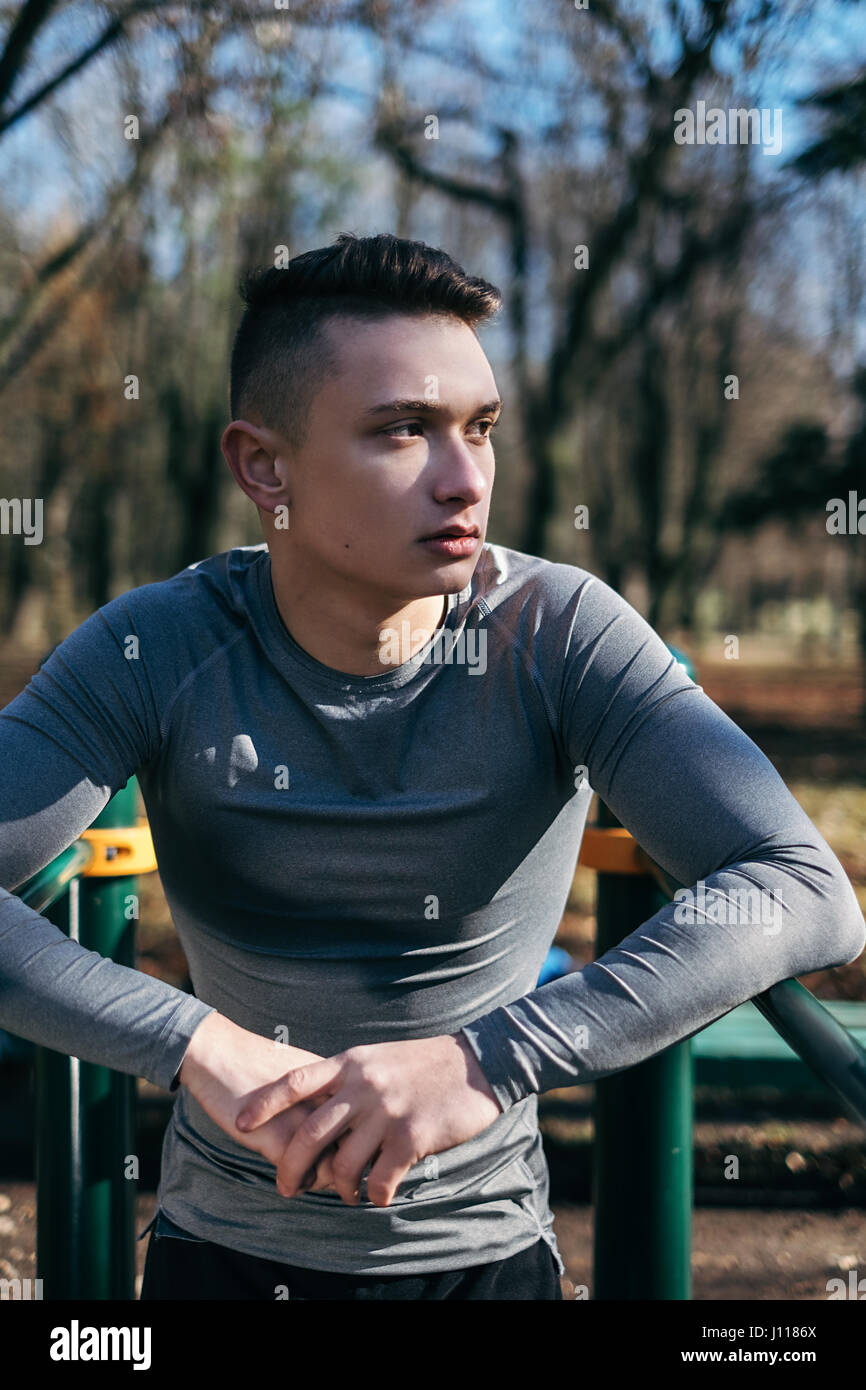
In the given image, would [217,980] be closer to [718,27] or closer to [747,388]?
[718,27]

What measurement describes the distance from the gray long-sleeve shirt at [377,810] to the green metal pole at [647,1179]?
33 cm

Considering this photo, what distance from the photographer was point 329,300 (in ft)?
5.44

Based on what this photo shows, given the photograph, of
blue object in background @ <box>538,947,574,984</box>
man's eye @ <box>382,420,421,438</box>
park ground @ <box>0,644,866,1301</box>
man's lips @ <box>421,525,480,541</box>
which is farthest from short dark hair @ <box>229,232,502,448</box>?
blue object in background @ <box>538,947,574,984</box>

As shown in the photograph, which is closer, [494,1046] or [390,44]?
[494,1046]

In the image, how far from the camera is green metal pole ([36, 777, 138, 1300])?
7.01 feet

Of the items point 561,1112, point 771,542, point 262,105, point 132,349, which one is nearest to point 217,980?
point 561,1112

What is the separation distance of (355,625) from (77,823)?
0.42 metres

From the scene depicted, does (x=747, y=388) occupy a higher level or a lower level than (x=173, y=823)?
higher

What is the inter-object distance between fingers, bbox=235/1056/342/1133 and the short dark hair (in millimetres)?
775

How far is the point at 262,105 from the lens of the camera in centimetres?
625

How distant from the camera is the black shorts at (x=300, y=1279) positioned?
1.54m

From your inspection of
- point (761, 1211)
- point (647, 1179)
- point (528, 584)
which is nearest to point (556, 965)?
point (761, 1211)

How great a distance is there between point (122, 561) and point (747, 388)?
483 inches

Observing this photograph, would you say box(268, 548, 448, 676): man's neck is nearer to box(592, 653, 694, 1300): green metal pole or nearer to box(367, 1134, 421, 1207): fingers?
box(592, 653, 694, 1300): green metal pole
